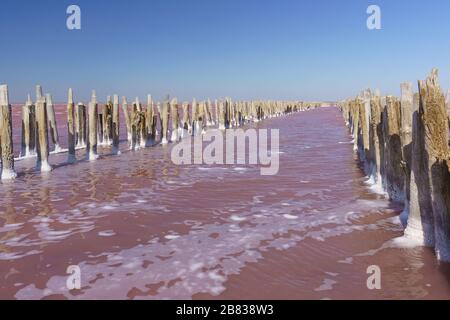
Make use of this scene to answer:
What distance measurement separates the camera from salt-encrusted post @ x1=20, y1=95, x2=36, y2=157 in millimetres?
11527

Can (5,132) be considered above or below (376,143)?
above

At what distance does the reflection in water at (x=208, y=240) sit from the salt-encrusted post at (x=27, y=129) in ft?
14.2

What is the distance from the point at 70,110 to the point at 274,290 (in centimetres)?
942

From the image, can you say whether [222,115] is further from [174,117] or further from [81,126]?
[81,126]

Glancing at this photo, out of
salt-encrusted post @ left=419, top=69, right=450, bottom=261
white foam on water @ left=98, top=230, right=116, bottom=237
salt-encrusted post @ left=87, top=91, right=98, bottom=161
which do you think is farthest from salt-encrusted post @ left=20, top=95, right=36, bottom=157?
salt-encrusted post @ left=419, top=69, right=450, bottom=261

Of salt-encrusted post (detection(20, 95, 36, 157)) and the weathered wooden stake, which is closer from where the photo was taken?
salt-encrusted post (detection(20, 95, 36, 157))

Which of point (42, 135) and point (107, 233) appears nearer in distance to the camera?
point (107, 233)

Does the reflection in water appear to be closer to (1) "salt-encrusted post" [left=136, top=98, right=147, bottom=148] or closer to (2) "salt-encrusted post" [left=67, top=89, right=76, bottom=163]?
(2) "salt-encrusted post" [left=67, top=89, right=76, bottom=163]

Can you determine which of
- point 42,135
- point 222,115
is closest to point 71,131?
point 42,135

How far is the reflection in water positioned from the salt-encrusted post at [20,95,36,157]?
4341mm

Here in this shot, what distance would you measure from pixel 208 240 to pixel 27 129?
9.20 m

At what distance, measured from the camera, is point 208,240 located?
4.31m

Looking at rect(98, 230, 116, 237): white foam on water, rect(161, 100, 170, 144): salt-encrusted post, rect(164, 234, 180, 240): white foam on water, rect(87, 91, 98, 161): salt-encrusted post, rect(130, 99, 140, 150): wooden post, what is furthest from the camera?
rect(161, 100, 170, 144): salt-encrusted post
